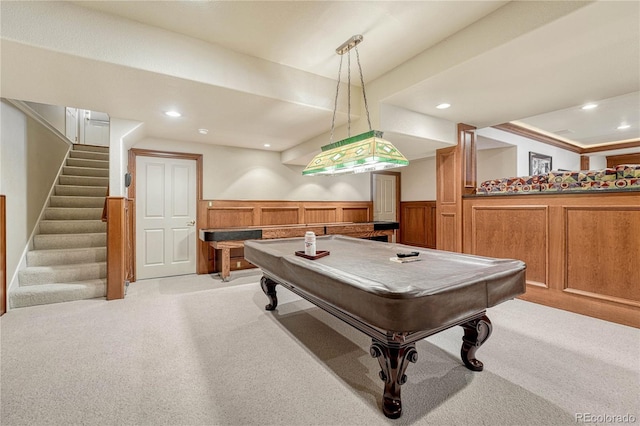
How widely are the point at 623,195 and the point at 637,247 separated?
0.51 metres

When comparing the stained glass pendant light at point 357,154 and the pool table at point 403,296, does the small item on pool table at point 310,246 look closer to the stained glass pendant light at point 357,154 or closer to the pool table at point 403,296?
the pool table at point 403,296

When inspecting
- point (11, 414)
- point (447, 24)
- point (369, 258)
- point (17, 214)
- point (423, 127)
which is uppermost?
point (447, 24)

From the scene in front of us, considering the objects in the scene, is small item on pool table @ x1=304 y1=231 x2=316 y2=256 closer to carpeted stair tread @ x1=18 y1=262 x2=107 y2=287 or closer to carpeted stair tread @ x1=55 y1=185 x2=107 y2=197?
carpeted stair tread @ x1=18 y1=262 x2=107 y2=287

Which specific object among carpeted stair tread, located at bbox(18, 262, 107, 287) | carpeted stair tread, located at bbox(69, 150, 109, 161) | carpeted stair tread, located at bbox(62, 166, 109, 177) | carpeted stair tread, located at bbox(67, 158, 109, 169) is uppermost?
carpeted stair tread, located at bbox(69, 150, 109, 161)

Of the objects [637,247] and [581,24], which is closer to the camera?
[581,24]

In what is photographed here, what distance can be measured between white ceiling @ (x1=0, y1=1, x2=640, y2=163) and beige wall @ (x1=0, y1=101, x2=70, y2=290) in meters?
0.58

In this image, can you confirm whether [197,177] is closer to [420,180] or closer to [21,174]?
[21,174]

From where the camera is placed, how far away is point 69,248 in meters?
4.04

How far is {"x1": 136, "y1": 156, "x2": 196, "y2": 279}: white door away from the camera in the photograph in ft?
15.1

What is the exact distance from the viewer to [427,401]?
166 cm

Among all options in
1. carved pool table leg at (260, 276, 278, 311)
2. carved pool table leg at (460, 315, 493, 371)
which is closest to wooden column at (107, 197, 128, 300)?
carved pool table leg at (260, 276, 278, 311)

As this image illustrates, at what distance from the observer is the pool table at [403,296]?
4.25 feet

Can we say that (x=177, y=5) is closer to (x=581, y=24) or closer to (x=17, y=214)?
(x=581, y=24)

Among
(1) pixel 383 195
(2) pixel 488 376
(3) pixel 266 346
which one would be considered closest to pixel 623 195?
(2) pixel 488 376
